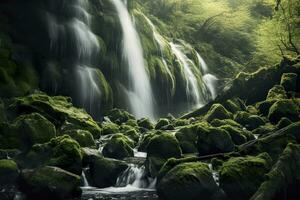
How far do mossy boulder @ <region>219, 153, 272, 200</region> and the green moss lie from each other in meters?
6.89

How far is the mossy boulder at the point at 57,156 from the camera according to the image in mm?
14773

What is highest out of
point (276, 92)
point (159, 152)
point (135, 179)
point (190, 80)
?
point (190, 80)

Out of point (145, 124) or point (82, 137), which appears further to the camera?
point (145, 124)

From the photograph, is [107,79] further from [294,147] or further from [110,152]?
[294,147]

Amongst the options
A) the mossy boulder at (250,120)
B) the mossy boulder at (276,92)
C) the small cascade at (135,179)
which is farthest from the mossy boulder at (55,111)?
the mossy boulder at (276,92)

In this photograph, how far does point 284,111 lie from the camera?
22141 mm

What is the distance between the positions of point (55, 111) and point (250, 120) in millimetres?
10547

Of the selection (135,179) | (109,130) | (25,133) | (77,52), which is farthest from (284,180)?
(77,52)

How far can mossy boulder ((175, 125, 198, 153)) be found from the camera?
1844 centimetres

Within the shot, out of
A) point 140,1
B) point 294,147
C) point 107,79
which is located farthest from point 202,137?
point 140,1

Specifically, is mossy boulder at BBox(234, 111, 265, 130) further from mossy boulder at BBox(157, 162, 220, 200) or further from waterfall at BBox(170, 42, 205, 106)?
waterfall at BBox(170, 42, 205, 106)

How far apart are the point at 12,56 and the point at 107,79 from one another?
24.8 ft

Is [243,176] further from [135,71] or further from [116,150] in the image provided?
[135,71]

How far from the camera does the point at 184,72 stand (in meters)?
42.0
